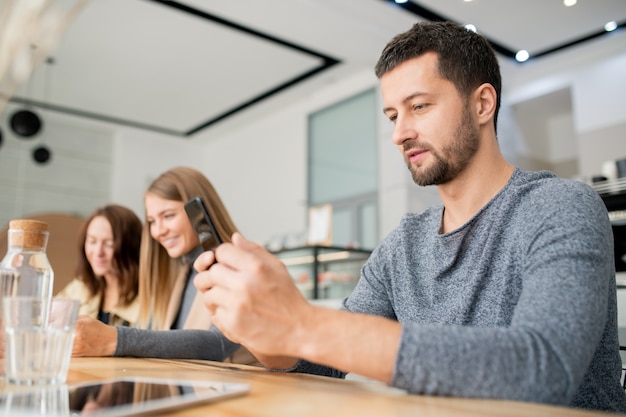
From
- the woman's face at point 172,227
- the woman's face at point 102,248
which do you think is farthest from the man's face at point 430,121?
the woman's face at point 102,248

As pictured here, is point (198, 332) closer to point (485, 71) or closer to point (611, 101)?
point (485, 71)

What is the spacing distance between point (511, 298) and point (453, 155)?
1.02 ft

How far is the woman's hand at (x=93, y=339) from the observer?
1.08 meters

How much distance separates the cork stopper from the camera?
2.84 feet

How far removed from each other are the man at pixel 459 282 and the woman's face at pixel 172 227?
0.89 m

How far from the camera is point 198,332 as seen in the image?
133cm

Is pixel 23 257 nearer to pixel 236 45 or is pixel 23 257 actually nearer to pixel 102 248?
pixel 102 248

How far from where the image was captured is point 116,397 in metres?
0.51

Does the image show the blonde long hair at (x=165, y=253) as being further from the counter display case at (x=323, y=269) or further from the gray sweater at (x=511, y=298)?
the counter display case at (x=323, y=269)

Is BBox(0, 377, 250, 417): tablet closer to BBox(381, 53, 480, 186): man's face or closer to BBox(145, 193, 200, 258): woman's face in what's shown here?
BBox(381, 53, 480, 186): man's face

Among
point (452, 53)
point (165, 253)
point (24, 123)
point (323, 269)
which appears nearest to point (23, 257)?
point (452, 53)

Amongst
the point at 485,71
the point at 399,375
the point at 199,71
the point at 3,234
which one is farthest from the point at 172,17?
the point at 399,375

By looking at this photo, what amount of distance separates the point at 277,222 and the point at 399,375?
19.5 ft

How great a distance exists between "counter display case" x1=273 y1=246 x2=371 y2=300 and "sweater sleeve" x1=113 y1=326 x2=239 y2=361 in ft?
6.20
